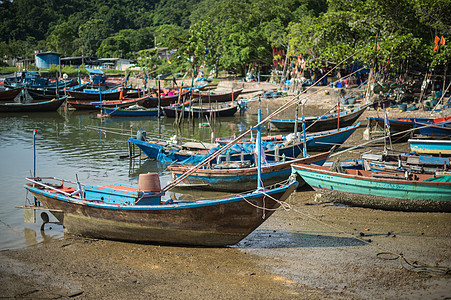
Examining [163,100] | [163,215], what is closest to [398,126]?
[163,215]

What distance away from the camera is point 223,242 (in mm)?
10227

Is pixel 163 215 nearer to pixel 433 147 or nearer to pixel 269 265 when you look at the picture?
pixel 269 265

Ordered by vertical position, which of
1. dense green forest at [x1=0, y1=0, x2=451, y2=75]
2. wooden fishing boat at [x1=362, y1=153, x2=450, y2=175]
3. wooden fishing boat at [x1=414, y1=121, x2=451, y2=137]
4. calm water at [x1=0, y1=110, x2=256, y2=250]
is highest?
dense green forest at [x1=0, y1=0, x2=451, y2=75]

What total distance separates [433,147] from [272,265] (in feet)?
33.1

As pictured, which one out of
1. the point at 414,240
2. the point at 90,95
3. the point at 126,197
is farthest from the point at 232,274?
the point at 90,95

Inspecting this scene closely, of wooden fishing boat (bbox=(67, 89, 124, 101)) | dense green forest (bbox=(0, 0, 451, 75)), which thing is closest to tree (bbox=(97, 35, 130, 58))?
dense green forest (bbox=(0, 0, 451, 75))

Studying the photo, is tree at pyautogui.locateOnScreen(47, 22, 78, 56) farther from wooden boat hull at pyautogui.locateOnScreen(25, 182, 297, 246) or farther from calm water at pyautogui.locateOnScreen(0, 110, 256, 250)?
wooden boat hull at pyautogui.locateOnScreen(25, 182, 297, 246)

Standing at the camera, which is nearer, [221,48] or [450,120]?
[450,120]

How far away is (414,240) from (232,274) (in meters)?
4.36

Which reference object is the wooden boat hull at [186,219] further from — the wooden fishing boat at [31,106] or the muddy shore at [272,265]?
the wooden fishing boat at [31,106]

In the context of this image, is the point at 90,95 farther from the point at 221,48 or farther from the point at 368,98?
the point at 368,98

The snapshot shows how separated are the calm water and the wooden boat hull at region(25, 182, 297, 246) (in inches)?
80.5

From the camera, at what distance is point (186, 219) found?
10000mm

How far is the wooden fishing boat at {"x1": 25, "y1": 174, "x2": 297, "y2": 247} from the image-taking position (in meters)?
9.76
